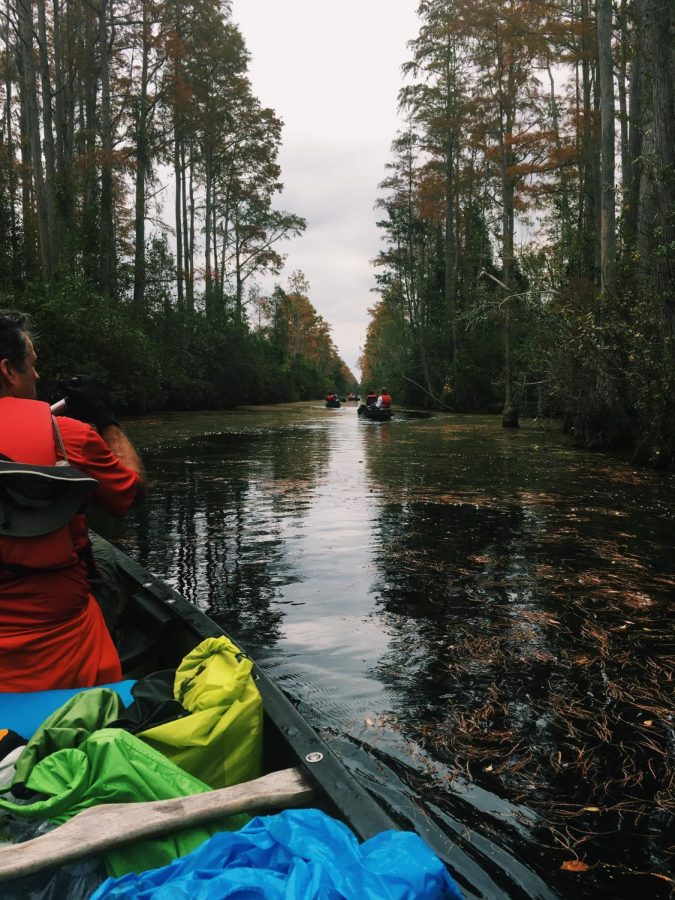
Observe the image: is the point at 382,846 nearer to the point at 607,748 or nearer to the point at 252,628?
the point at 607,748

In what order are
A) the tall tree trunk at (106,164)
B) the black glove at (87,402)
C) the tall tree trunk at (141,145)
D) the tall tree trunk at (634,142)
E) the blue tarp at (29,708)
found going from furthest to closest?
the tall tree trunk at (141,145) < the tall tree trunk at (106,164) < the tall tree trunk at (634,142) < the black glove at (87,402) < the blue tarp at (29,708)

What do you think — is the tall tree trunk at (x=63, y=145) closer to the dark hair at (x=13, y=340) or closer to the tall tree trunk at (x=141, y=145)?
the tall tree trunk at (x=141, y=145)

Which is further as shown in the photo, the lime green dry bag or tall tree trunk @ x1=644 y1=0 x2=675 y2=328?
tall tree trunk @ x1=644 y1=0 x2=675 y2=328

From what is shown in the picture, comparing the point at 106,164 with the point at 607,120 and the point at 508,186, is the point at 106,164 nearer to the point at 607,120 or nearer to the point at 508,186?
the point at 508,186

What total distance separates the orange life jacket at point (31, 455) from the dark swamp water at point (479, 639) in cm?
159

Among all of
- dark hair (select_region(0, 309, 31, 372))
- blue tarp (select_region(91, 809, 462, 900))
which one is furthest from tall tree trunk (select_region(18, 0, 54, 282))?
blue tarp (select_region(91, 809, 462, 900))

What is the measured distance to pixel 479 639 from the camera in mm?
4426

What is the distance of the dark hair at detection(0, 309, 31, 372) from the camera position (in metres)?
2.60

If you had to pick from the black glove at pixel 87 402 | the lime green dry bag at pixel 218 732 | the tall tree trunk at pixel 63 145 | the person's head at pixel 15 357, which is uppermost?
the tall tree trunk at pixel 63 145

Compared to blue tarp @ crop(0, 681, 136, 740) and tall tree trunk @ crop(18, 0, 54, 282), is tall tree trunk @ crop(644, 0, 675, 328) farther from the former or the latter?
tall tree trunk @ crop(18, 0, 54, 282)

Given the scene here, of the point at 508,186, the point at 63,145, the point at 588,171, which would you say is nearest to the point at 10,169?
the point at 63,145

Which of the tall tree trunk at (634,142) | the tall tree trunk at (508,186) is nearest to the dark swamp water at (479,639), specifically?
the tall tree trunk at (634,142)

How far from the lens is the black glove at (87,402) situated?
2.94 metres

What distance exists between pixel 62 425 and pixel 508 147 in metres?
23.4
